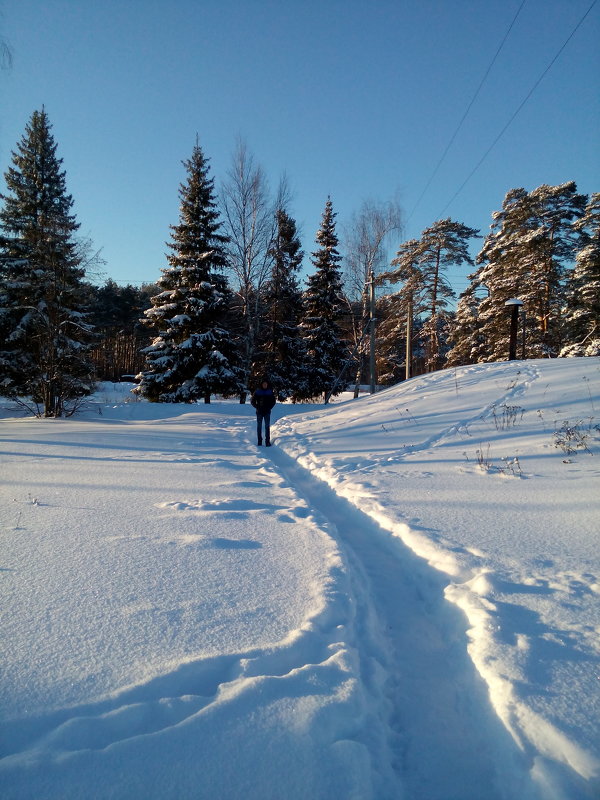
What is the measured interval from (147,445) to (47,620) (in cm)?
602

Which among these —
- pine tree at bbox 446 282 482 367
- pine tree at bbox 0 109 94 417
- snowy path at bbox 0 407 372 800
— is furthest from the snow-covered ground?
pine tree at bbox 446 282 482 367

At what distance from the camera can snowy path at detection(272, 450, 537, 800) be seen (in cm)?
148

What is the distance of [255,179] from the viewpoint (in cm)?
1823

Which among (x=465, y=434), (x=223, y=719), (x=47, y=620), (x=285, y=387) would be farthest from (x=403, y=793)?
(x=285, y=387)

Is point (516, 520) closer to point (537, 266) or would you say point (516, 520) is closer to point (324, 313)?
point (324, 313)

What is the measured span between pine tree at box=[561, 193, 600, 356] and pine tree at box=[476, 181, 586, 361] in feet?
4.61

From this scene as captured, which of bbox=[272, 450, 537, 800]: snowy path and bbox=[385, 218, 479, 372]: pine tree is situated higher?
bbox=[385, 218, 479, 372]: pine tree

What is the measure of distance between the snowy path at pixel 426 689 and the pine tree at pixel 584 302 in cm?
1826

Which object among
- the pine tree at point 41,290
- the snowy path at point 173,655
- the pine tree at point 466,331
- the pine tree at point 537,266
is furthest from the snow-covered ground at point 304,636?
the pine tree at point 466,331

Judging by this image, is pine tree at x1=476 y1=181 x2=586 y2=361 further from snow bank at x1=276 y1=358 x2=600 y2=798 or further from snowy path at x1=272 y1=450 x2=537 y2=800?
snowy path at x1=272 y1=450 x2=537 y2=800

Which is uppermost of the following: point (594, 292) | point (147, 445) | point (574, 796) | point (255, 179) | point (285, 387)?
point (255, 179)

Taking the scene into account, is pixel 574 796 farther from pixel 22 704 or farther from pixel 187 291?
pixel 187 291

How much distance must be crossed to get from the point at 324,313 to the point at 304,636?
20922 millimetres

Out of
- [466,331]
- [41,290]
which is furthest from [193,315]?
[466,331]
